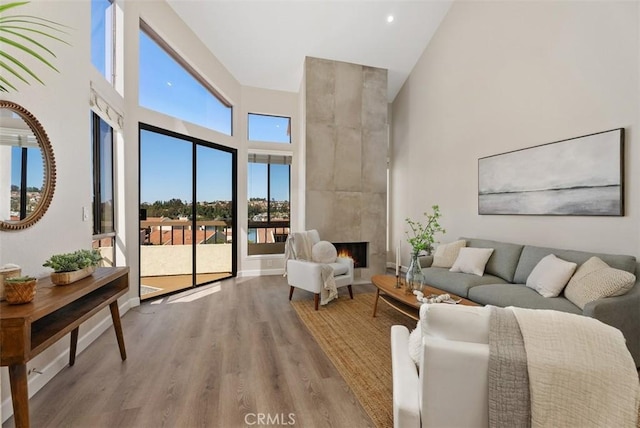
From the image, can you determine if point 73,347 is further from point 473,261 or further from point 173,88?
point 473,261

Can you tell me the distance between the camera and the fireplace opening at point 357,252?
204 inches

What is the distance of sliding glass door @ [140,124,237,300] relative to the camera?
3920mm

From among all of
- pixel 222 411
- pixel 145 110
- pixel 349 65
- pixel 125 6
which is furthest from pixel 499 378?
pixel 349 65

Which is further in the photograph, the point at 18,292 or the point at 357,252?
the point at 357,252

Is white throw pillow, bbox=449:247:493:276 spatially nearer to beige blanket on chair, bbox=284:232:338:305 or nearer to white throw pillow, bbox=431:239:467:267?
white throw pillow, bbox=431:239:467:267

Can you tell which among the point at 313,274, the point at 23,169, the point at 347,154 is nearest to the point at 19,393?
the point at 23,169

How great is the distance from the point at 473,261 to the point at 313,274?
2015 millimetres

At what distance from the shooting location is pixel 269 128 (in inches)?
224

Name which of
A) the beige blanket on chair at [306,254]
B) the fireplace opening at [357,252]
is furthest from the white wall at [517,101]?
the beige blanket on chair at [306,254]

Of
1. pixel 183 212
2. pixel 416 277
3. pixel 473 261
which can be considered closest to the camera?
pixel 416 277

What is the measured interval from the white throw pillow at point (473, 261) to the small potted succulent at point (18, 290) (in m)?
3.91

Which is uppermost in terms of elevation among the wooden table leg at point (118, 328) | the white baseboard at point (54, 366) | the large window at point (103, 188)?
the large window at point (103, 188)

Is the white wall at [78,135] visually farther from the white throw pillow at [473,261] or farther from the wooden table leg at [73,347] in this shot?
the white throw pillow at [473,261]

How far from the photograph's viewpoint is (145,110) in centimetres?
370
